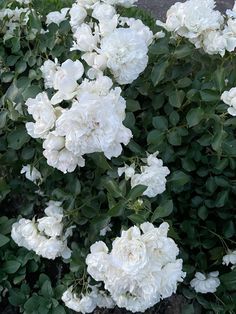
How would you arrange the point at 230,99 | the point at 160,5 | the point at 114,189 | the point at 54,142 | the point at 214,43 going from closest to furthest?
the point at 54,142, the point at 114,189, the point at 230,99, the point at 214,43, the point at 160,5

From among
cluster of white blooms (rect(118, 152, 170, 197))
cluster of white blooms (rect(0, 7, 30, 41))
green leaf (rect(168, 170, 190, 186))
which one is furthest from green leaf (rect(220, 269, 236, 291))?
cluster of white blooms (rect(0, 7, 30, 41))

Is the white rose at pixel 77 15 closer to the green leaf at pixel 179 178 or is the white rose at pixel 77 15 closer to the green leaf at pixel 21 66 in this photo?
the green leaf at pixel 21 66

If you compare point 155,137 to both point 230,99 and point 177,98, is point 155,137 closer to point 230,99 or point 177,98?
point 177,98

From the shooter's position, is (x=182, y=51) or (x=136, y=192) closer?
(x=136, y=192)

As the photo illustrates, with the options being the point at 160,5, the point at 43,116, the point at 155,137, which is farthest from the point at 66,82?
the point at 160,5

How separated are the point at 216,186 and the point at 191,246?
0.76ft

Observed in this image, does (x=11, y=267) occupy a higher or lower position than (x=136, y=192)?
lower

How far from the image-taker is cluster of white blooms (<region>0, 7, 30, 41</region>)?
2.11 metres

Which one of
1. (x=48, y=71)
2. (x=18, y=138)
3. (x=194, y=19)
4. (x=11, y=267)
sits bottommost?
(x=11, y=267)

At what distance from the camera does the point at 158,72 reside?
1865 mm

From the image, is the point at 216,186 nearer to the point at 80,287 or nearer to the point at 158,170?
the point at 158,170

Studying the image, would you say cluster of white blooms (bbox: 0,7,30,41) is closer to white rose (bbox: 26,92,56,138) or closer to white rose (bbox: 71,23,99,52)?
white rose (bbox: 71,23,99,52)

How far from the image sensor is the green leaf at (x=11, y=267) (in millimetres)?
1938

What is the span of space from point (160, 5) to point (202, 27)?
312 cm
